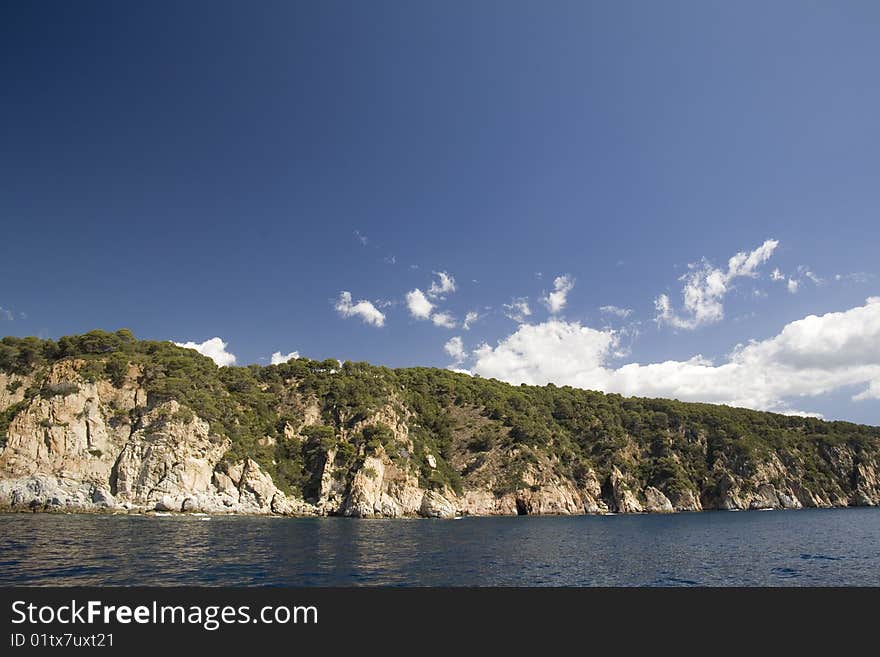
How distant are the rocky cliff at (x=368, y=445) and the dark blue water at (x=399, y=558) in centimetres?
2400

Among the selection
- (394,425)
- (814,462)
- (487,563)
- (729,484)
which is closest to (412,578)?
(487,563)

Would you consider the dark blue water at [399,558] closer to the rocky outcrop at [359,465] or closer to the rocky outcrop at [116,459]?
the rocky outcrop at [116,459]

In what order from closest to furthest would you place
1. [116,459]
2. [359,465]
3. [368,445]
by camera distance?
1. [116,459]
2. [359,465]
3. [368,445]

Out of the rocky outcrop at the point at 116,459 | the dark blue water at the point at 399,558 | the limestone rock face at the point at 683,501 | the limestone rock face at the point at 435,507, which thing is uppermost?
the rocky outcrop at the point at 116,459

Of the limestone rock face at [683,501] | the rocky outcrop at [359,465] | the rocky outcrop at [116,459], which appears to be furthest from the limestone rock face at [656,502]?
the rocky outcrop at [116,459]

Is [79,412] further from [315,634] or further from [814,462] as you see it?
[814,462]

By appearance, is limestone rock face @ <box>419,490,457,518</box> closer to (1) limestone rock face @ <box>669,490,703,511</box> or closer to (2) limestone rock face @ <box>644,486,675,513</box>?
(2) limestone rock face @ <box>644,486,675,513</box>

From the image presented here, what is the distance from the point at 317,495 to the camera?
325 ft

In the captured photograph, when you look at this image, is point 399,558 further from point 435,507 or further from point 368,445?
point 368,445

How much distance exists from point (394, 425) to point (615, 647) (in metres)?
108

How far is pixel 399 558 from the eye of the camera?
37750 millimetres

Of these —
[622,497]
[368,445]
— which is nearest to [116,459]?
[368,445]

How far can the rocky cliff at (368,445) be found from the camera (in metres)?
77.6

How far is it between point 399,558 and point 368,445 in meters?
68.1
